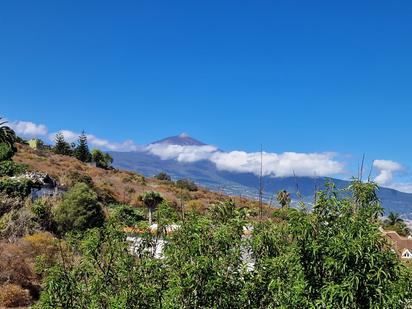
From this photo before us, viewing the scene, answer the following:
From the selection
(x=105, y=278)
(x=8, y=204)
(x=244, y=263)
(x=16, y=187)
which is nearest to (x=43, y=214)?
(x=8, y=204)

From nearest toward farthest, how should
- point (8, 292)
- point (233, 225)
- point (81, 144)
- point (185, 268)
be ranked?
point (185, 268) < point (233, 225) < point (8, 292) < point (81, 144)

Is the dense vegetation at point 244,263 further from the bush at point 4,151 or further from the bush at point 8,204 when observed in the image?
the bush at point 4,151

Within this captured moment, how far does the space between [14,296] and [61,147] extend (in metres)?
75.5

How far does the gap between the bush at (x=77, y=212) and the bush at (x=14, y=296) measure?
1310 cm

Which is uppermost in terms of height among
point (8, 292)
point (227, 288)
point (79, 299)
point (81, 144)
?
point (81, 144)

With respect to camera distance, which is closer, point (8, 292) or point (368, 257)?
point (368, 257)

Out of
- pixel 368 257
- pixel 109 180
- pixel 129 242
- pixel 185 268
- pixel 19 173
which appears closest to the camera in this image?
pixel 368 257

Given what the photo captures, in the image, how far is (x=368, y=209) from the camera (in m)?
8.50

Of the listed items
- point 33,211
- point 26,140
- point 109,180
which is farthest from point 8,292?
point 26,140

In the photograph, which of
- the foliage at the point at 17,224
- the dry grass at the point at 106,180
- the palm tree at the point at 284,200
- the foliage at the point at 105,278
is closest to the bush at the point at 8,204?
the foliage at the point at 17,224

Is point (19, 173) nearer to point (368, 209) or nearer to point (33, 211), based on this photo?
point (33, 211)

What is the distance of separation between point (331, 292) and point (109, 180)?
67.0 m

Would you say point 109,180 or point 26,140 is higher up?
point 26,140

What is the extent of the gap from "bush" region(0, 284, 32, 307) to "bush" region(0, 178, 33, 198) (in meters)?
19.9
